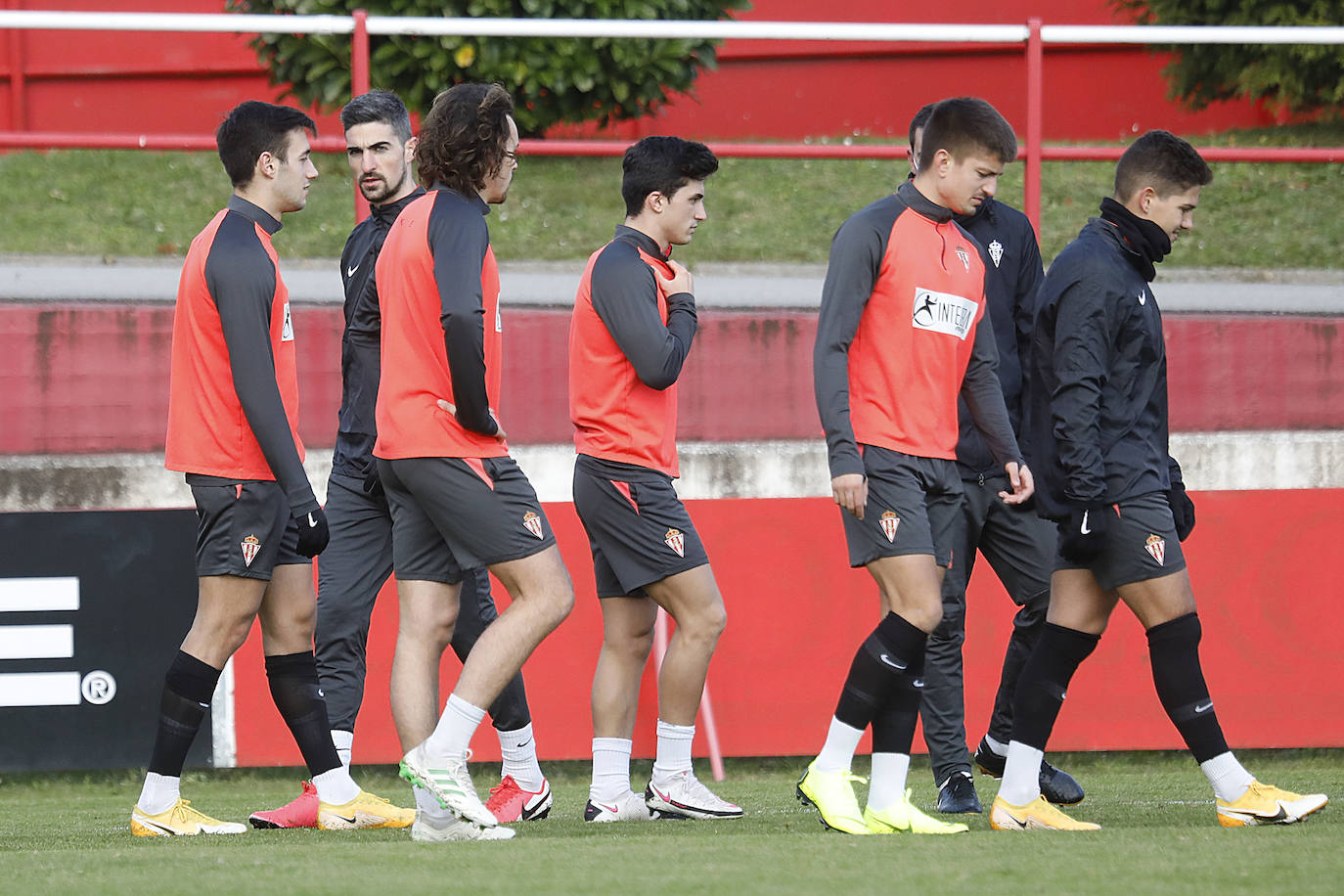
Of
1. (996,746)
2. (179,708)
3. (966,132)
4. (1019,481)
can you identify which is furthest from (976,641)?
(179,708)

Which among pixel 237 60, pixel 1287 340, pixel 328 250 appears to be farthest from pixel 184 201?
pixel 1287 340

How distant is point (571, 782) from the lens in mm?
6520

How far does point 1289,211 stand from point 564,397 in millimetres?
6832

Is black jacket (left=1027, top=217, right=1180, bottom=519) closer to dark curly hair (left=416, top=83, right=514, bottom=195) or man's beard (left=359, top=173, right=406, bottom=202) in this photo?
dark curly hair (left=416, top=83, right=514, bottom=195)

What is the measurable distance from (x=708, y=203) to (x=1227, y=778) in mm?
7818

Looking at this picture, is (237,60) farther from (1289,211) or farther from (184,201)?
A: (1289,211)

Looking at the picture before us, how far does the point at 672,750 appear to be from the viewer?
16.4 ft

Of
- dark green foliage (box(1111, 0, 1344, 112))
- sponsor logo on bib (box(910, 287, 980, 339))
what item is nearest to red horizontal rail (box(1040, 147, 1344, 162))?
sponsor logo on bib (box(910, 287, 980, 339))

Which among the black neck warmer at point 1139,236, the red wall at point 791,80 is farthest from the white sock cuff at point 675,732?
the red wall at point 791,80

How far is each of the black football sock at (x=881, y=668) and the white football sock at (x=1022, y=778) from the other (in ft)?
1.38

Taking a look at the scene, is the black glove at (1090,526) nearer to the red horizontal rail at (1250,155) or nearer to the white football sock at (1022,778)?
the white football sock at (1022,778)

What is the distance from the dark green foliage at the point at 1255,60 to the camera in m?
11.7

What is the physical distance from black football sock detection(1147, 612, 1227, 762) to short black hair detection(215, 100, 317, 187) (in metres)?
2.92

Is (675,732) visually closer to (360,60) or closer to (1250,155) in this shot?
(360,60)
